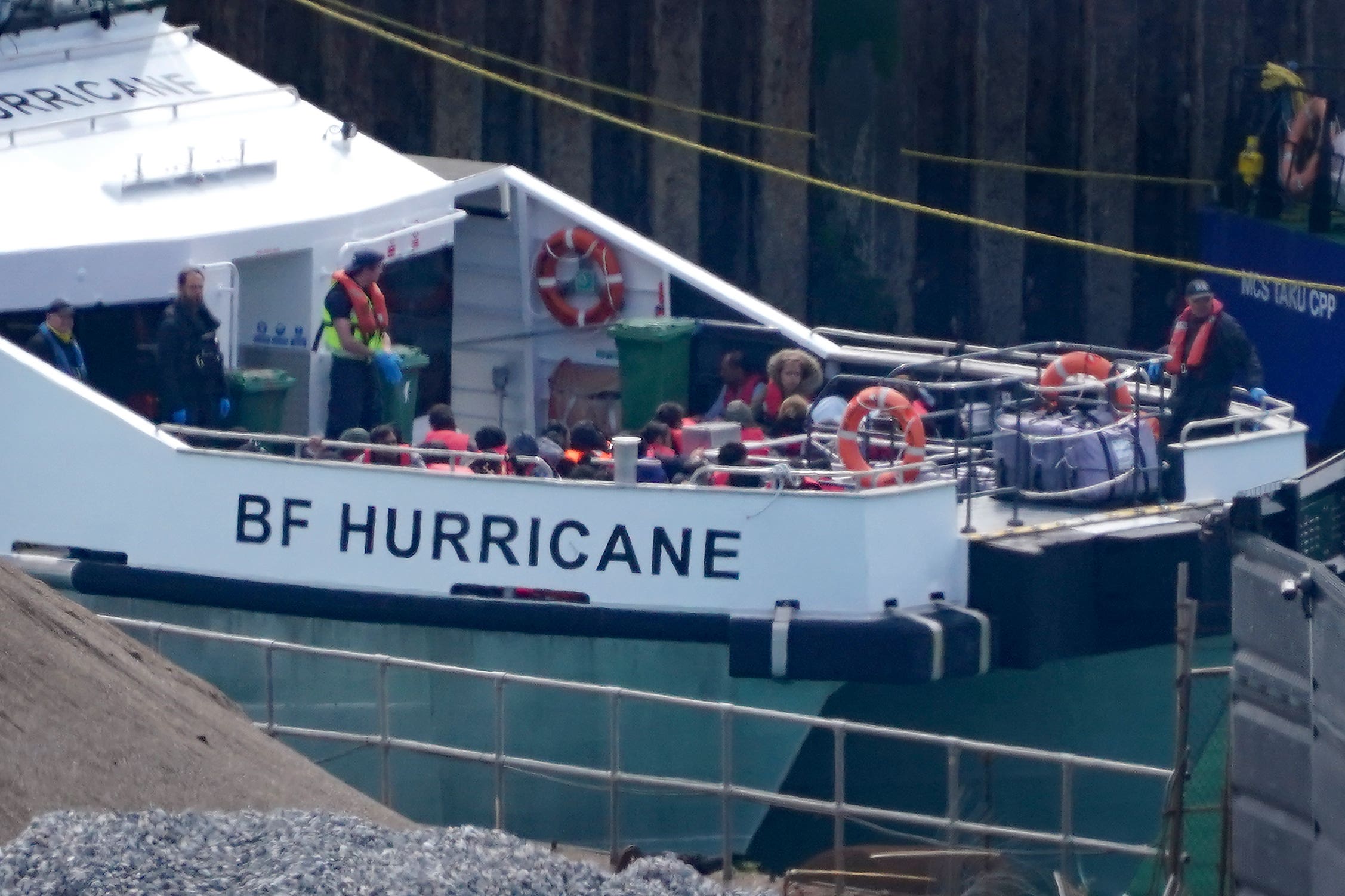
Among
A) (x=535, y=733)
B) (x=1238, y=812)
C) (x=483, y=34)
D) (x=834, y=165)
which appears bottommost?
(x=535, y=733)

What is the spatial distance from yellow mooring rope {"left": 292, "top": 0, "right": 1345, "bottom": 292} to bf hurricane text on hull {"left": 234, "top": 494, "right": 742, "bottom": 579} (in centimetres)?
417

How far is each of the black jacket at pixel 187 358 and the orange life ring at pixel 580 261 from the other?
7.62ft

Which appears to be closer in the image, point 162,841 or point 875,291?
point 162,841

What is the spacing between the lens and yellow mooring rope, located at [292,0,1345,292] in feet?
37.7

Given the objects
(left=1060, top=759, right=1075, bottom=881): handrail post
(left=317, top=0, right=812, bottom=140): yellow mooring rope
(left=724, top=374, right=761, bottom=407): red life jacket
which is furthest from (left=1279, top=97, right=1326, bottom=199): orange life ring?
(left=1060, top=759, right=1075, bottom=881): handrail post

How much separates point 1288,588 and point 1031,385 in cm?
405

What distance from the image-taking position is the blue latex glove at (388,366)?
8844mm

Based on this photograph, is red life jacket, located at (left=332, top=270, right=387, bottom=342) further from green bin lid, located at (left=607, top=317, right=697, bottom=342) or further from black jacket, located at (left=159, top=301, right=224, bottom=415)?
green bin lid, located at (left=607, top=317, right=697, bottom=342)

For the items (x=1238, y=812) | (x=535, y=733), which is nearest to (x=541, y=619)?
(x=535, y=733)

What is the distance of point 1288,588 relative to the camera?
13.3 ft

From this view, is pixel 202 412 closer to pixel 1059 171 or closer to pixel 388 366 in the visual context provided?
pixel 388 366

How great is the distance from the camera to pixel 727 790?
20.7ft

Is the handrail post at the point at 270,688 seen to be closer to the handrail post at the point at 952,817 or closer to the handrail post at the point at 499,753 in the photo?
the handrail post at the point at 499,753

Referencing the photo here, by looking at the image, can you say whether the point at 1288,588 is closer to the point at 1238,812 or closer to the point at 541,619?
the point at 1238,812
